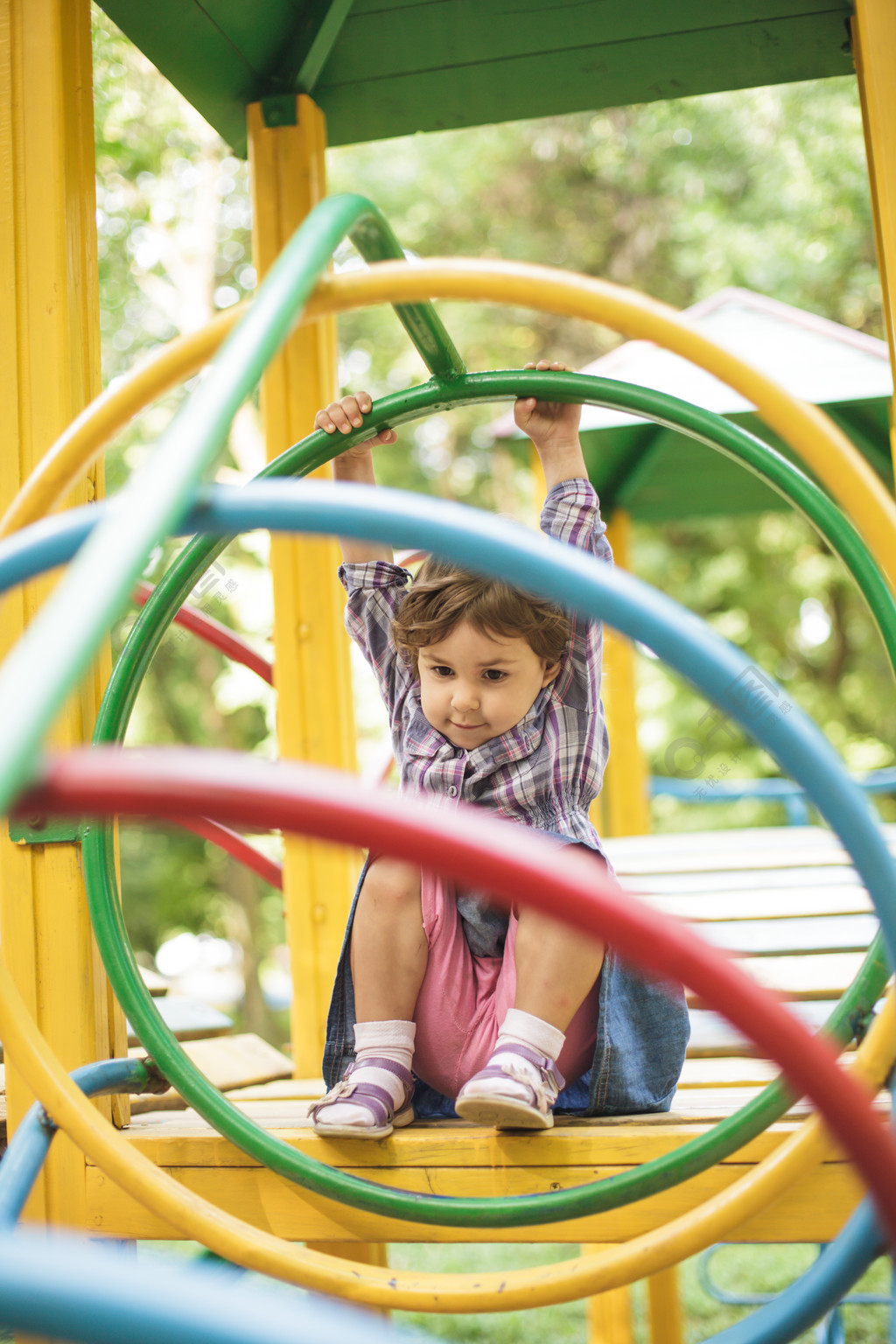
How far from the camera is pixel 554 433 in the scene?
1.54 m

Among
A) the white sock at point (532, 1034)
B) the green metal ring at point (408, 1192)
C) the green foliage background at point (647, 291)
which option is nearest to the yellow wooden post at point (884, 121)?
the green metal ring at point (408, 1192)

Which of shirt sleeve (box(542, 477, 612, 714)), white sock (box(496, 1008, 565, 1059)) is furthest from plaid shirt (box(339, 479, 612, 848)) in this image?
white sock (box(496, 1008, 565, 1059))

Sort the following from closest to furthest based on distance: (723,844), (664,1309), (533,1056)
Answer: (533,1056), (664,1309), (723,844)

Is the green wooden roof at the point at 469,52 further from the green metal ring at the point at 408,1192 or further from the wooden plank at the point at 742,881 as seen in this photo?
the wooden plank at the point at 742,881

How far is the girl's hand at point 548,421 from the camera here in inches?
60.6

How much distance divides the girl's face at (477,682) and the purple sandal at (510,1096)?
44 centimetres

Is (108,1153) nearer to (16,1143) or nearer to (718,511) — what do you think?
(16,1143)

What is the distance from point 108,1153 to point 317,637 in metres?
1.17

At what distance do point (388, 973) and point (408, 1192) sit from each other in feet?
0.86

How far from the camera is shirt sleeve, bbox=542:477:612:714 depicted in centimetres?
152

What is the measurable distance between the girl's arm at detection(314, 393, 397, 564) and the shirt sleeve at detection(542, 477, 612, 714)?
239 mm

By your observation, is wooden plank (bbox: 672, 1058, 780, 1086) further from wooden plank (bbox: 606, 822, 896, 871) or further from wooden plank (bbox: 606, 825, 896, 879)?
wooden plank (bbox: 606, 822, 896, 871)

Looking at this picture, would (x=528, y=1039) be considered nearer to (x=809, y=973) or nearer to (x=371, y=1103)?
Result: (x=371, y=1103)

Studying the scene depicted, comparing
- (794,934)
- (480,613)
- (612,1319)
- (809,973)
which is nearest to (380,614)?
(480,613)
